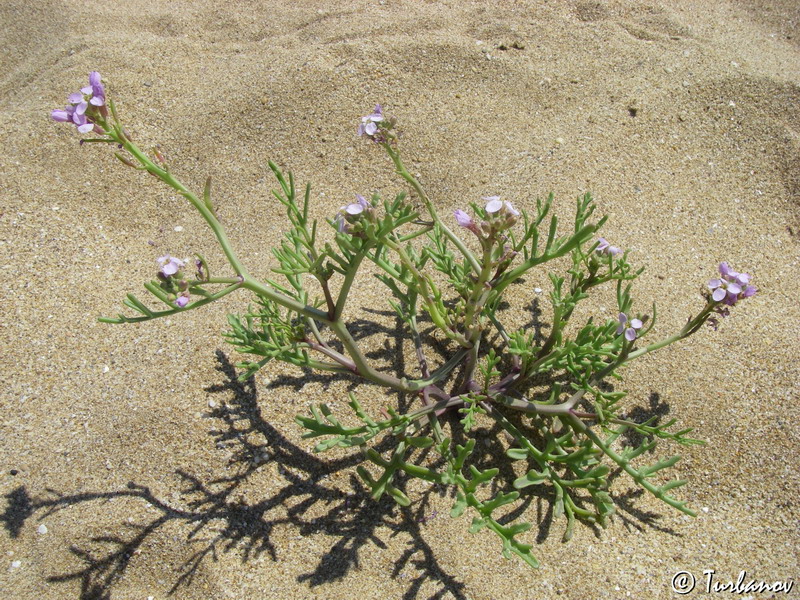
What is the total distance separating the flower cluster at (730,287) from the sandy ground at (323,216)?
676mm

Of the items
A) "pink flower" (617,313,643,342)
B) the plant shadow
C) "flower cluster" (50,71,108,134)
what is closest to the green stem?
"pink flower" (617,313,643,342)

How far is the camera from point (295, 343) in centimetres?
202

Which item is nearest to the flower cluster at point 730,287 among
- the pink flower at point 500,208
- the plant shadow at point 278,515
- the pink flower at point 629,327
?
the pink flower at point 629,327

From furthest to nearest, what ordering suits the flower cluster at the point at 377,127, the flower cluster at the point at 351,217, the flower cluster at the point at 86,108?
the flower cluster at the point at 377,127
the flower cluster at the point at 351,217
the flower cluster at the point at 86,108

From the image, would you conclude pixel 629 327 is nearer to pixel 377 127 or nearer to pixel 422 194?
pixel 422 194

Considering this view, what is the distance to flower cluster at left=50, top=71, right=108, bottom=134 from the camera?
1.33 metres

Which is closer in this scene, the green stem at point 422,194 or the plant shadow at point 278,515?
the green stem at point 422,194

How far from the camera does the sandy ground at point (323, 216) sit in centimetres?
196

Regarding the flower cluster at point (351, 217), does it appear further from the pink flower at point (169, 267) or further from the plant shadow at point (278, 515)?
the plant shadow at point (278, 515)

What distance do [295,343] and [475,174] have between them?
1.41 m

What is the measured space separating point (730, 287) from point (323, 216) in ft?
5.74

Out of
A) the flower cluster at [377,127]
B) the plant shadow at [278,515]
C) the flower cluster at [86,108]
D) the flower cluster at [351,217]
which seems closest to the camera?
the flower cluster at [86,108]

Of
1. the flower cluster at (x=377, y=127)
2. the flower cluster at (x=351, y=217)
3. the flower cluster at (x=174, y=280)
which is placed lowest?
the flower cluster at (x=174, y=280)

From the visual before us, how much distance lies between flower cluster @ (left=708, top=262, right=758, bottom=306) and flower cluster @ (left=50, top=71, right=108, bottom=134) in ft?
5.35
